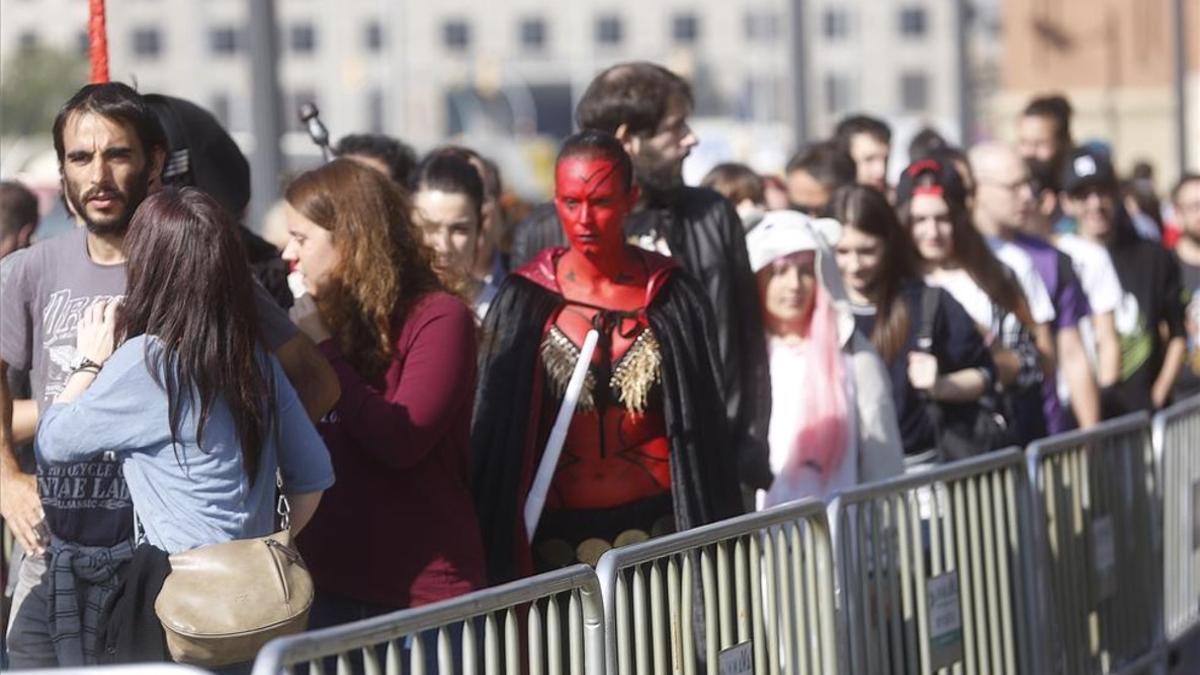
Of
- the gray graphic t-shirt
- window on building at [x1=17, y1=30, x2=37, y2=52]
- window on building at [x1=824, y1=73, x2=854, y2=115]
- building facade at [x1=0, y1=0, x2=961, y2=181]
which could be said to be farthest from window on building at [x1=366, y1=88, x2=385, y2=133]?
the gray graphic t-shirt

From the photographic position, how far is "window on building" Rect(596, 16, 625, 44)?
94.5 m

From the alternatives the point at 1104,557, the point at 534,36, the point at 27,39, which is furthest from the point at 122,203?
the point at 534,36

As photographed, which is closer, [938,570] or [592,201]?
[592,201]

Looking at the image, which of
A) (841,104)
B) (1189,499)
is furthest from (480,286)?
(841,104)

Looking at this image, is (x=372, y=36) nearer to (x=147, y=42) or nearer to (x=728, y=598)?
(x=147, y=42)

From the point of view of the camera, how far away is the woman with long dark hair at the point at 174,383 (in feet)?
13.6

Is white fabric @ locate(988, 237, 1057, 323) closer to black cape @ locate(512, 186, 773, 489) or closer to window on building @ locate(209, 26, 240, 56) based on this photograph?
black cape @ locate(512, 186, 773, 489)

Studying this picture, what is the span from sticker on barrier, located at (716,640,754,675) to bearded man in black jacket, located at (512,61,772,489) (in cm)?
106

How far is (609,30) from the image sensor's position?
94.9 m

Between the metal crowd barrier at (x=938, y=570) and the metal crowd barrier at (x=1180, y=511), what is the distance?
1687mm

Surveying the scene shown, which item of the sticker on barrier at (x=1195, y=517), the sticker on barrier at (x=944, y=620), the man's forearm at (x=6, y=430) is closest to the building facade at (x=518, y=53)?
the sticker on barrier at (x=1195, y=517)

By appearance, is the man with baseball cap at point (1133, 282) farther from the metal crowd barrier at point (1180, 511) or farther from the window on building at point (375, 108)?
the window on building at point (375, 108)

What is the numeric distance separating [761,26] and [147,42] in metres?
26.5

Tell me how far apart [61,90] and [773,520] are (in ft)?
235
